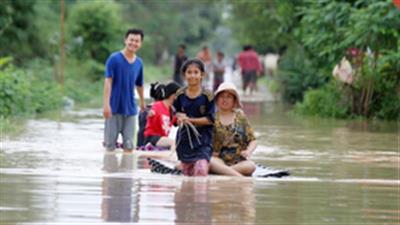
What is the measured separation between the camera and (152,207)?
10.5m

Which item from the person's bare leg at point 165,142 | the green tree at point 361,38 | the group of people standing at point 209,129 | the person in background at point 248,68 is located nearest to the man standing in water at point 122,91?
the person's bare leg at point 165,142

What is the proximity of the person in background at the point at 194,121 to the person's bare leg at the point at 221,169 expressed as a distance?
152 millimetres

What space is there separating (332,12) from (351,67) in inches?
57.1

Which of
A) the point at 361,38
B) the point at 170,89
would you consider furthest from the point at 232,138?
the point at 361,38

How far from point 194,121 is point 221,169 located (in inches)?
27.9

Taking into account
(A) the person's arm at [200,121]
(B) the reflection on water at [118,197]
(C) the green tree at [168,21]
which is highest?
(C) the green tree at [168,21]

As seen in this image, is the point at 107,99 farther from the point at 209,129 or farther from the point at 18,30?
the point at 18,30

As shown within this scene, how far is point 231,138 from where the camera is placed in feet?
44.4

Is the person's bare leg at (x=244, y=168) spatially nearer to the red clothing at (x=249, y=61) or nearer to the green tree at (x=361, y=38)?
the green tree at (x=361, y=38)

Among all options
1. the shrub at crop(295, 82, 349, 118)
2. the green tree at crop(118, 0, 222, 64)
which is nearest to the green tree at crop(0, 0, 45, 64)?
the shrub at crop(295, 82, 349, 118)

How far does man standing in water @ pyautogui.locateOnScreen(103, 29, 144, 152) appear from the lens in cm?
1614

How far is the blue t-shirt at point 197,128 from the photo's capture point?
13219 mm

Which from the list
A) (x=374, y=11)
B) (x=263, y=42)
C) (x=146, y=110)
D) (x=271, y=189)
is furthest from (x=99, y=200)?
(x=263, y=42)

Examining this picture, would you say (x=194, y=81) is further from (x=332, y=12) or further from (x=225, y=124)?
(x=332, y=12)
